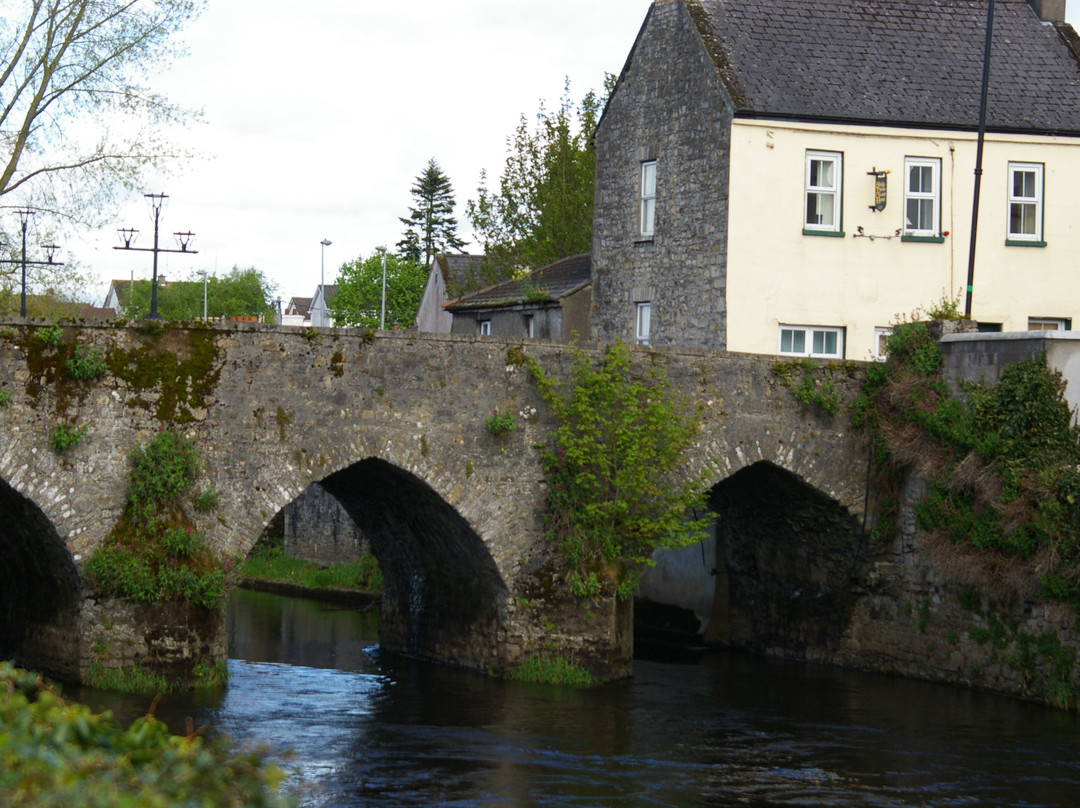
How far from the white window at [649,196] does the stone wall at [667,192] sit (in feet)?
0.44

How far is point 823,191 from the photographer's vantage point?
2408 centimetres

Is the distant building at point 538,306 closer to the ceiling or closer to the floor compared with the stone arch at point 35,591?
closer to the ceiling

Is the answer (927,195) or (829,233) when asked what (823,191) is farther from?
(927,195)

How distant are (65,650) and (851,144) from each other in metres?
14.6

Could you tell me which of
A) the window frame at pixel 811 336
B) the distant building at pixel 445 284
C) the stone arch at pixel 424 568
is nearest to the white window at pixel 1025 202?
the window frame at pixel 811 336

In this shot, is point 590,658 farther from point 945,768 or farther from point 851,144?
point 851,144

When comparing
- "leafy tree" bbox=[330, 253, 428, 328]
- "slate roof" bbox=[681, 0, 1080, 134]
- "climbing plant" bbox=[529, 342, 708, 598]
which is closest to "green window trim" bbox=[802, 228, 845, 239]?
"slate roof" bbox=[681, 0, 1080, 134]

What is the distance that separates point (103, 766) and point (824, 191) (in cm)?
2037

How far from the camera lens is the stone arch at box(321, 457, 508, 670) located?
1950cm

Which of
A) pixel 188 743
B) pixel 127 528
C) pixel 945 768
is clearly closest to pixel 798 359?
pixel 945 768

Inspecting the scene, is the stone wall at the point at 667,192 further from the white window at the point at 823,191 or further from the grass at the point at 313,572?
the grass at the point at 313,572

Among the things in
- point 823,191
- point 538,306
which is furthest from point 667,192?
point 538,306

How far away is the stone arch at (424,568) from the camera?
→ 64.0 ft

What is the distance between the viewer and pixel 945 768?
49.6ft
